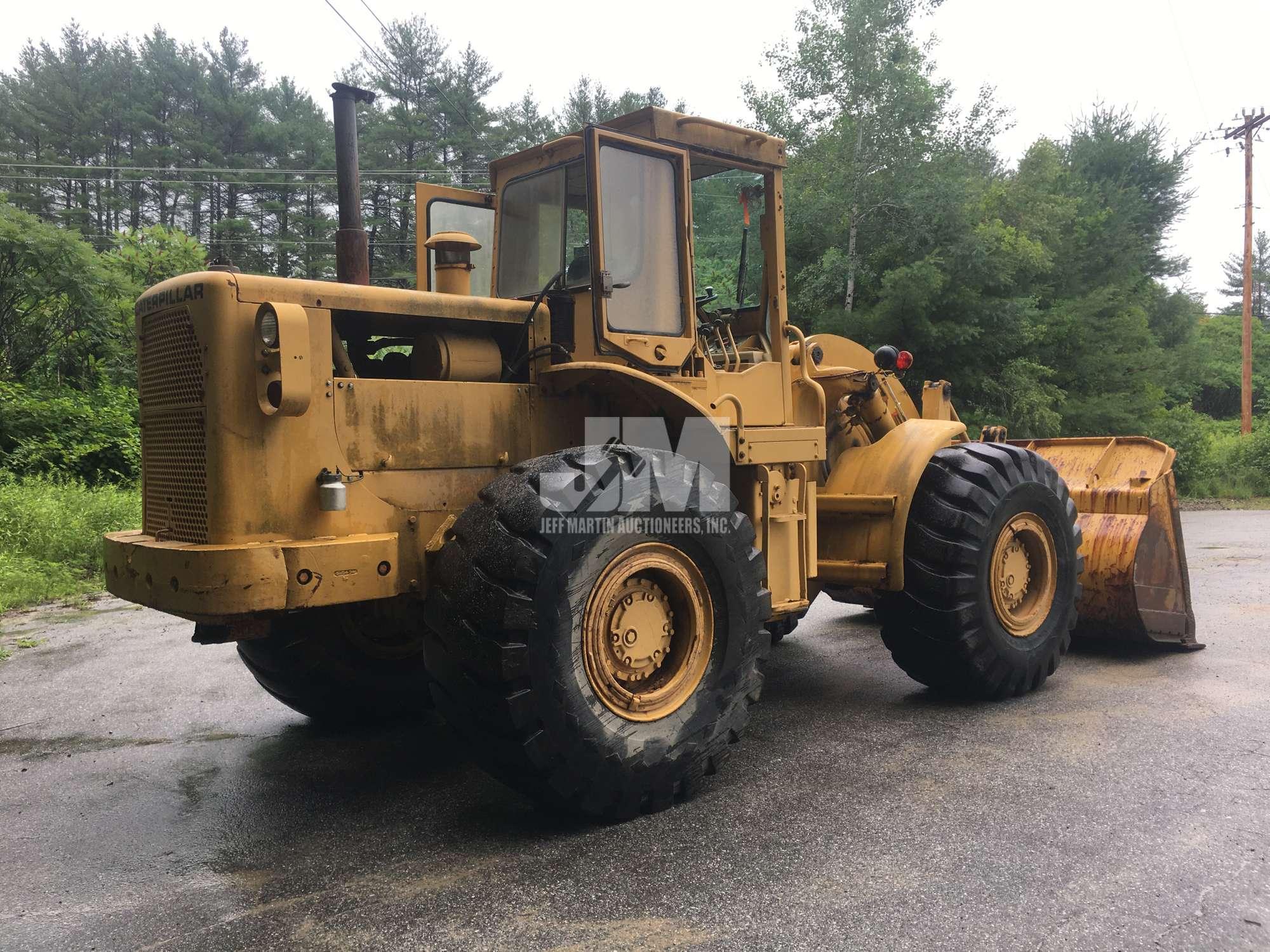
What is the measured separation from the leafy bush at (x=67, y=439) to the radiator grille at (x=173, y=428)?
34.1 ft

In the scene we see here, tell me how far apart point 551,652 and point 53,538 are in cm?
937

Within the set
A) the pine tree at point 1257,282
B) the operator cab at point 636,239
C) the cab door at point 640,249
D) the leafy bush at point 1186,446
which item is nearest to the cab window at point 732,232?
the operator cab at point 636,239

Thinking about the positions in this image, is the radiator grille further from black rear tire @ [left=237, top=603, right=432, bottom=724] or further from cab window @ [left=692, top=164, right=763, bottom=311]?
cab window @ [left=692, top=164, right=763, bottom=311]

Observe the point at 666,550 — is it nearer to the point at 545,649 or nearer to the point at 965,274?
the point at 545,649

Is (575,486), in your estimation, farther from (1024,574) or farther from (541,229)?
(1024,574)

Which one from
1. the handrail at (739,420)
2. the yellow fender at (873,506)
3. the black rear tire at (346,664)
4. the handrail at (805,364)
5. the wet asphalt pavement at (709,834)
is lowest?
the wet asphalt pavement at (709,834)

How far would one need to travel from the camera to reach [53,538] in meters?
10.5

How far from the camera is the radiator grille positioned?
352 centimetres

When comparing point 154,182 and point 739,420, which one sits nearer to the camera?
point 739,420

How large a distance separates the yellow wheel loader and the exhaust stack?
0.03 meters

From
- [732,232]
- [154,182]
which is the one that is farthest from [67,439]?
[154,182]

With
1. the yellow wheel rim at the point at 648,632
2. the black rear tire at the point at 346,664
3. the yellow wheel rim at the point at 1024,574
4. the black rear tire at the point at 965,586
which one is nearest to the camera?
the yellow wheel rim at the point at 648,632

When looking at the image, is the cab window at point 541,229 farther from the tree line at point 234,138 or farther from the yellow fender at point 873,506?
the tree line at point 234,138

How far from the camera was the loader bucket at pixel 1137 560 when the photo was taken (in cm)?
609
